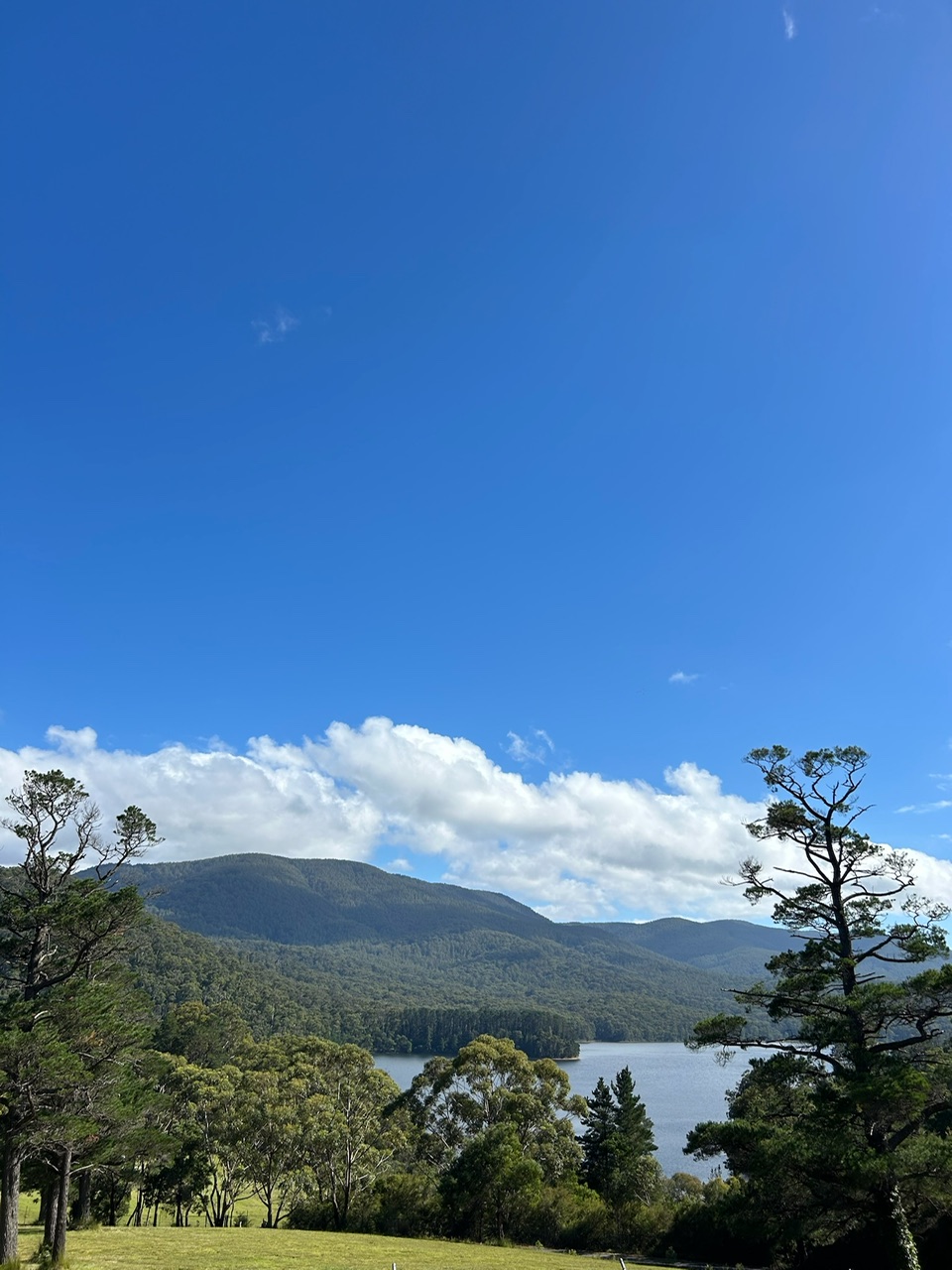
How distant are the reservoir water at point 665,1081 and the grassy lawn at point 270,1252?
75.4ft

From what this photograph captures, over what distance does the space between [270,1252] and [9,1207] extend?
31.5 feet

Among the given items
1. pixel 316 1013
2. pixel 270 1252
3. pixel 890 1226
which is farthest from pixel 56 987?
pixel 316 1013

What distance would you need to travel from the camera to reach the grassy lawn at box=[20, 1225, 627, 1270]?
18.2 meters

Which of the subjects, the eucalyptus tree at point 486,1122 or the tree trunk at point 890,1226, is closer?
the tree trunk at point 890,1226

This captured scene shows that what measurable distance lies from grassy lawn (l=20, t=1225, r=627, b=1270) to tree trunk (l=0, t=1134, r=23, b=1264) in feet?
6.41

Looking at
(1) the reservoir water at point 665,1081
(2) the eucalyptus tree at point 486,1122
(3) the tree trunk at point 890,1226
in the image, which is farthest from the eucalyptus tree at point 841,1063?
(1) the reservoir water at point 665,1081

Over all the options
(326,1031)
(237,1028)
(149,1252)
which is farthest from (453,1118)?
(326,1031)

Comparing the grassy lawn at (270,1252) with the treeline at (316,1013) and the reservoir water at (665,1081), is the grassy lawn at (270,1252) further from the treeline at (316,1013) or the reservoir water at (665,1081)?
the treeline at (316,1013)

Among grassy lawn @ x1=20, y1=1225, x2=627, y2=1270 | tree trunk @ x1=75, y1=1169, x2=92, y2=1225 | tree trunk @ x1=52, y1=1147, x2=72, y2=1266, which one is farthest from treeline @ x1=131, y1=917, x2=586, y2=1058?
tree trunk @ x1=52, y1=1147, x2=72, y2=1266

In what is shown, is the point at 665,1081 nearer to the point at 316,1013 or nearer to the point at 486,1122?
the point at 316,1013

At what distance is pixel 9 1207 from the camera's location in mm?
15117

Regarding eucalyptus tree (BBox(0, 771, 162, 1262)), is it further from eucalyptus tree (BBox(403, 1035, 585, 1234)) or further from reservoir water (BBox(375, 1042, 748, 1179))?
reservoir water (BBox(375, 1042, 748, 1179))

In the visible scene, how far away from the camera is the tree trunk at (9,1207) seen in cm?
1492

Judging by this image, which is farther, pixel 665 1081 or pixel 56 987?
pixel 665 1081
